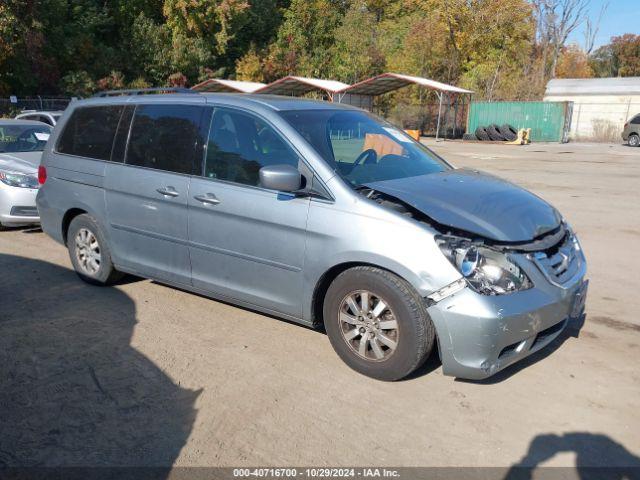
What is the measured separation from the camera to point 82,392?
Answer: 375 centimetres

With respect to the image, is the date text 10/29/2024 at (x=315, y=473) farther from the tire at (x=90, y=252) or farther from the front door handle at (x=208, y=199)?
the tire at (x=90, y=252)

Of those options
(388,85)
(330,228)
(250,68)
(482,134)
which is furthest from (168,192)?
(250,68)

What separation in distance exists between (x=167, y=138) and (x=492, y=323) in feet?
10.2

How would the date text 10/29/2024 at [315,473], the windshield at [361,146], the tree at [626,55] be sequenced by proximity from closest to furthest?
1. the date text 10/29/2024 at [315,473]
2. the windshield at [361,146]
3. the tree at [626,55]

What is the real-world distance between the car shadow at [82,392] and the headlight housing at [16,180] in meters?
2.96

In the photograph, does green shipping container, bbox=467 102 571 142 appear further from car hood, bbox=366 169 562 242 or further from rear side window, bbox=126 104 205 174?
rear side window, bbox=126 104 205 174

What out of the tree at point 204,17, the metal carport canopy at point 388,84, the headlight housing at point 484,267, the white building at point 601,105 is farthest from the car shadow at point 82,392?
the tree at point 204,17

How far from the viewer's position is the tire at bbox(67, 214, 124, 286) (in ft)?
18.3

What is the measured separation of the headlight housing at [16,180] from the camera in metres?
7.91

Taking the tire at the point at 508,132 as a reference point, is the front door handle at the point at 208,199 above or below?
above

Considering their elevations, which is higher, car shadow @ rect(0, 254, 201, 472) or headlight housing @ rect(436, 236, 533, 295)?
headlight housing @ rect(436, 236, 533, 295)

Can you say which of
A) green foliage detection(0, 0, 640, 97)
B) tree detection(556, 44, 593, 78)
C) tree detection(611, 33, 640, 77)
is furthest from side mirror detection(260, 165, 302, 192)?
tree detection(611, 33, 640, 77)

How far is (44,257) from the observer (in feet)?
22.8

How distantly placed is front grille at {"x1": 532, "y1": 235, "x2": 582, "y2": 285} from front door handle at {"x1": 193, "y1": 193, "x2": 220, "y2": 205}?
7.72ft
